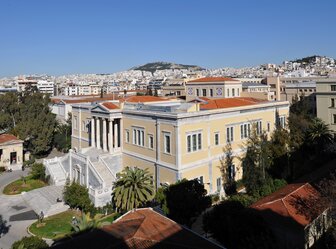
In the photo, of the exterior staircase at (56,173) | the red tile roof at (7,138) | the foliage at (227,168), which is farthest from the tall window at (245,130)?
the red tile roof at (7,138)

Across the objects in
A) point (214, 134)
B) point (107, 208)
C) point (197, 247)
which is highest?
point (214, 134)

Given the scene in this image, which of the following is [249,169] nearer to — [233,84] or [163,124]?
[163,124]

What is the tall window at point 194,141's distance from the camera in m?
26.7

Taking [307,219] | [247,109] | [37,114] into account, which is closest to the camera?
[307,219]

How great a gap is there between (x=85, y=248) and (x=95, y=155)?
2046cm

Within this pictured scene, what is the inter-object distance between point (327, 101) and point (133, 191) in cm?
3025

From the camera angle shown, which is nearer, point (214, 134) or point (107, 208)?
point (107, 208)

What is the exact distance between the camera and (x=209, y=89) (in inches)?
1746

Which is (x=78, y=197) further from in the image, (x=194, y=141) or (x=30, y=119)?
(x=30, y=119)

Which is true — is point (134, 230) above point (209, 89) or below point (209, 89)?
below

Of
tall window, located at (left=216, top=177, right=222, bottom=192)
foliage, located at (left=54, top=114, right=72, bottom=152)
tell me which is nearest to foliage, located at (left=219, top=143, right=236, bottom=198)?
tall window, located at (left=216, top=177, right=222, bottom=192)

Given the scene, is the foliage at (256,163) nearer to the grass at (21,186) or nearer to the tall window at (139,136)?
the tall window at (139,136)

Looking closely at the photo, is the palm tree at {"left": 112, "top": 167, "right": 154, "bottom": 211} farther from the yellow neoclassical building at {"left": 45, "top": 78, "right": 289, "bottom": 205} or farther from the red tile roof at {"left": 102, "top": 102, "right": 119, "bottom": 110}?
the red tile roof at {"left": 102, "top": 102, "right": 119, "bottom": 110}

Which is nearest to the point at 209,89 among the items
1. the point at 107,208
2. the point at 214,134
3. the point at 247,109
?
the point at 247,109
